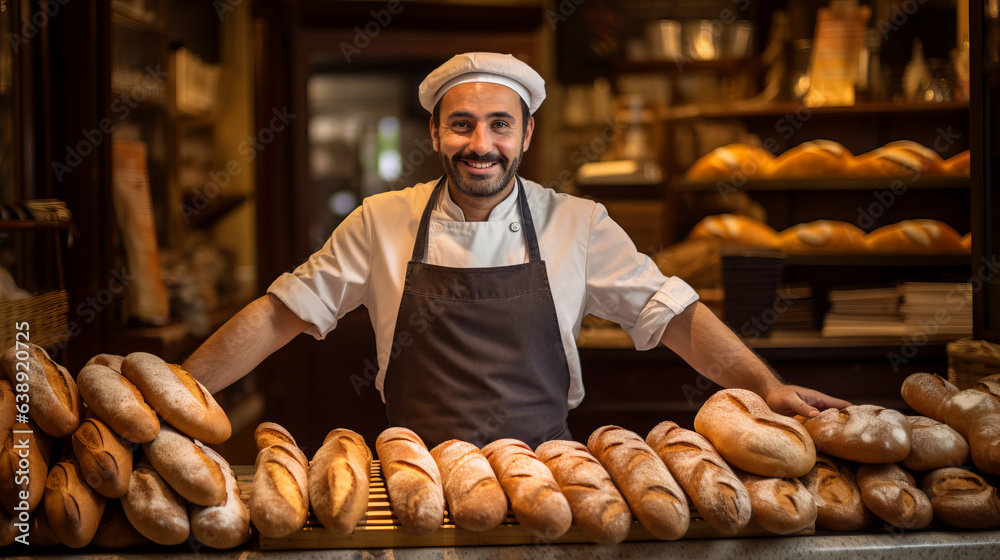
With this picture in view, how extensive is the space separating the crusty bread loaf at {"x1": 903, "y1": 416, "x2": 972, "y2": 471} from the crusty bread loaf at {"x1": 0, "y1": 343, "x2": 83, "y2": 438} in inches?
47.5

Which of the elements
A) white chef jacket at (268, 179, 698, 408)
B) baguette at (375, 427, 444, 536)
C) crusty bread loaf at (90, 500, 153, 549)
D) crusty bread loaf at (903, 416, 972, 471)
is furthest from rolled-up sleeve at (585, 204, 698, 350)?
crusty bread loaf at (90, 500, 153, 549)

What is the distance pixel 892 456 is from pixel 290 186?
3.17 meters

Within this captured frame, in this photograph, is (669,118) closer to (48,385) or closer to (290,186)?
(290,186)

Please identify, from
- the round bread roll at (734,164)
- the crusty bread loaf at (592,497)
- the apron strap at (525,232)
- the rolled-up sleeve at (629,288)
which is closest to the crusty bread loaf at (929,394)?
the rolled-up sleeve at (629,288)

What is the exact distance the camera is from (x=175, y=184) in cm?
367

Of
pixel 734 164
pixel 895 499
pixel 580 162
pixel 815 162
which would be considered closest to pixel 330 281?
pixel 895 499

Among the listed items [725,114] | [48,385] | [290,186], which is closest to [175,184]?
[290,186]

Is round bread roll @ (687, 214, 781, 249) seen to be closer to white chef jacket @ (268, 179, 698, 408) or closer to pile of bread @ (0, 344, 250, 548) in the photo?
white chef jacket @ (268, 179, 698, 408)

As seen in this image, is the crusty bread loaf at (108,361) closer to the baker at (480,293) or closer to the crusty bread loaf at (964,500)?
the baker at (480,293)

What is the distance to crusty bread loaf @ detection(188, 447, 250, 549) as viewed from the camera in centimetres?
104

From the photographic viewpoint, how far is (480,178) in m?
1.60

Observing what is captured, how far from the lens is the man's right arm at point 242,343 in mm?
1506

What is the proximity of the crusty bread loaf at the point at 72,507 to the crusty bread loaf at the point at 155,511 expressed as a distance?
4 centimetres

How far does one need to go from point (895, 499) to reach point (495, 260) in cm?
89
